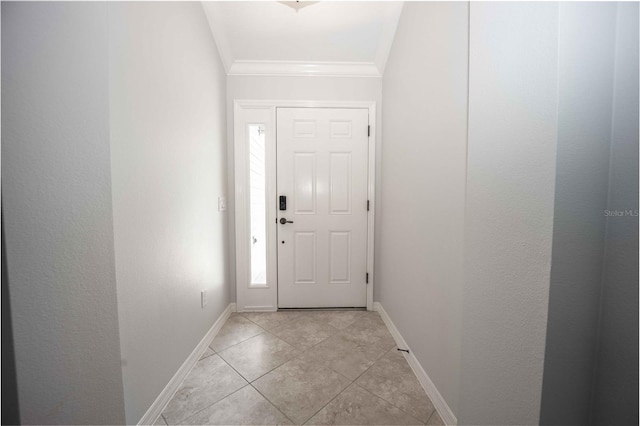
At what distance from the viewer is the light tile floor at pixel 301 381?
115cm

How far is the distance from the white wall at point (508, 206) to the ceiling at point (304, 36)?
121 centimetres

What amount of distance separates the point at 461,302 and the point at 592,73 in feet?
2.96

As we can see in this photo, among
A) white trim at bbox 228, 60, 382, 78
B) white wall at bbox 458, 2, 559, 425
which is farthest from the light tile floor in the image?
white trim at bbox 228, 60, 382, 78

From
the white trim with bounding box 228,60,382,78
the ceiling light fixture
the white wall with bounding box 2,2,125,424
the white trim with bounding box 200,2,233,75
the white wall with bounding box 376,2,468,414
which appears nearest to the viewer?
the white wall with bounding box 2,2,125,424

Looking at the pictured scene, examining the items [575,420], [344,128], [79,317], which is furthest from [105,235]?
[344,128]

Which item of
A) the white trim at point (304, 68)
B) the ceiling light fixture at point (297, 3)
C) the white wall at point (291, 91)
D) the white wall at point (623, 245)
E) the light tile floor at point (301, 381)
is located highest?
the ceiling light fixture at point (297, 3)

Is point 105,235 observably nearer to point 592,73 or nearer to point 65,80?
point 65,80

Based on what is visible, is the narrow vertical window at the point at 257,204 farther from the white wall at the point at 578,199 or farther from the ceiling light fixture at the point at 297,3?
the white wall at the point at 578,199

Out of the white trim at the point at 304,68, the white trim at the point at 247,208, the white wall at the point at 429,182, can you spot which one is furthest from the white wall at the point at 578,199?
the white trim at the point at 247,208

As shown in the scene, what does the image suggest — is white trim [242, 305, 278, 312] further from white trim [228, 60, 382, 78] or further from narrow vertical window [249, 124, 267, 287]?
white trim [228, 60, 382, 78]

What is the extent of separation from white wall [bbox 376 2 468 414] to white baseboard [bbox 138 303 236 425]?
1.47 metres

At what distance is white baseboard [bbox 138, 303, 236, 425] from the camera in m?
1.11

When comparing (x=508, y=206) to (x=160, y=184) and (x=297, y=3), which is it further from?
(x=297, y=3)

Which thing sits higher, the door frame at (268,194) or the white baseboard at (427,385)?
the door frame at (268,194)
